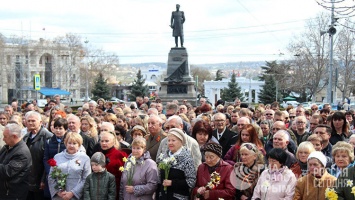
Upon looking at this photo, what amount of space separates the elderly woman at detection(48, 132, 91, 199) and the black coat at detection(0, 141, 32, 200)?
1.47ft

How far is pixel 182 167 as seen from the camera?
717 cm

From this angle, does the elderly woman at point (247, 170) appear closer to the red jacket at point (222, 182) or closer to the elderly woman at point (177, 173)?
the red jacket at point (222, 182)

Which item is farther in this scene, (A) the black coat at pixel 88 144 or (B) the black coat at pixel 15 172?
(A) the black coat at pixel 88 144

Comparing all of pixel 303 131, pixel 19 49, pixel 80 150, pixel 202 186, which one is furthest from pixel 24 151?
pixel 19 49

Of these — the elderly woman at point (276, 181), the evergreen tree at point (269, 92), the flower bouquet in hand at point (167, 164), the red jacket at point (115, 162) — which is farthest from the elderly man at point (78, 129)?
the evergreen tree at point (269, 92)

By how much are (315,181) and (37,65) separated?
73545 mm

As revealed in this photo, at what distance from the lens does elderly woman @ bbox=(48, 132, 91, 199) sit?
759 cm

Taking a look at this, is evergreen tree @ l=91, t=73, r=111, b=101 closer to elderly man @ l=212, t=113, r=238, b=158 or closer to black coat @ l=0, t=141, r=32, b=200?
elderly man @ l=212, t=113, r=238, b=158

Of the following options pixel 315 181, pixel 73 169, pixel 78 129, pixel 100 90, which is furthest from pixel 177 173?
pixel 100 90

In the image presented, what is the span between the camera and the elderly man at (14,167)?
7270 mm

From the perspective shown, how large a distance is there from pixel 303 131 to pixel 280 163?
11.7ft

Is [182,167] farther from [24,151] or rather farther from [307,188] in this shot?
[24,151]

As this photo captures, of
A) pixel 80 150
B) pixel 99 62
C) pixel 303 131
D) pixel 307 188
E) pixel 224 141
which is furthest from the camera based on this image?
pixel 99 62

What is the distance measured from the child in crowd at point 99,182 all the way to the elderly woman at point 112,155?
1.24ft
